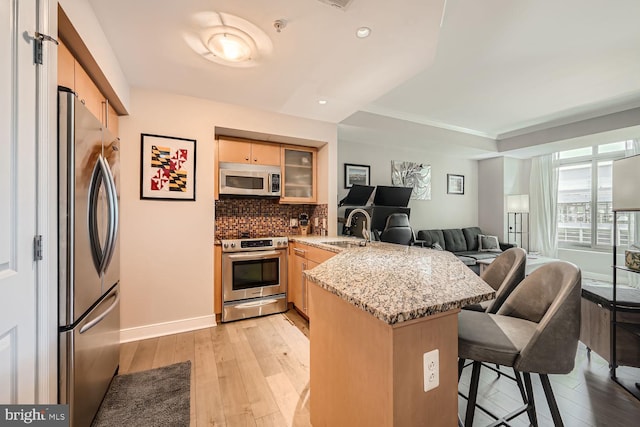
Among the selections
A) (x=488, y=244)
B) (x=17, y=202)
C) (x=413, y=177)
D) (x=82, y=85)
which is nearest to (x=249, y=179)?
(x=82, y=85)

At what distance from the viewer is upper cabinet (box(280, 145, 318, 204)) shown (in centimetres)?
344

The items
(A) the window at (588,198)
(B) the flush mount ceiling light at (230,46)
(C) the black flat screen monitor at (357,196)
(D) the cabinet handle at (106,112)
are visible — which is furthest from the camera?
(A) the window at (588,198)

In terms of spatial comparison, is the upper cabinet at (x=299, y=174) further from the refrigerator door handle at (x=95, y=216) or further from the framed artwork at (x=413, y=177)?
the refrigerator door handle at (x=95, y=216)

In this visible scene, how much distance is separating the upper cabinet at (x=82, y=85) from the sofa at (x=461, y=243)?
4.33 m

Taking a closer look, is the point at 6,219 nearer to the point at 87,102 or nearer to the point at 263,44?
the point at 87,102

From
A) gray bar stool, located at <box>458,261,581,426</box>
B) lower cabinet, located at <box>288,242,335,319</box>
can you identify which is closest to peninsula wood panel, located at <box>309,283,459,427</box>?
gray bar stool, located at <box>458,261,581,426</box>

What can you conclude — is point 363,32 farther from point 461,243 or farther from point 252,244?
point 461,243

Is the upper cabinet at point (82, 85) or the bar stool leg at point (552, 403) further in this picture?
the upper cabinet at point (82, 85)

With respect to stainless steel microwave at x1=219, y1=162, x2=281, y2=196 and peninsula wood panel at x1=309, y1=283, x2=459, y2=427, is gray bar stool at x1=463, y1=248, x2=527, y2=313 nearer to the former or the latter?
peninsula wood panel at x1=309, y1=283, x2=459, y2=427

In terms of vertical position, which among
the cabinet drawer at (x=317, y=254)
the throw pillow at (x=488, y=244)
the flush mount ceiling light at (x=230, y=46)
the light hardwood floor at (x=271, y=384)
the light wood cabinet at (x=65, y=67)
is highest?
the flush mount ceiling light at (x=230, y=46)

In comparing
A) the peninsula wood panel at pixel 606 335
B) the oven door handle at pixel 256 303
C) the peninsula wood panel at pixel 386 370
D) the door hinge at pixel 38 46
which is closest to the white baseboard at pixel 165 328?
the oven door handle at pixel 256 303

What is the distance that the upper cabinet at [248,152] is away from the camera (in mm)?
3051

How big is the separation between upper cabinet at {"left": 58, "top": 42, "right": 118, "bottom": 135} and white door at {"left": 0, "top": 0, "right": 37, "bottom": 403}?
1.56 feet

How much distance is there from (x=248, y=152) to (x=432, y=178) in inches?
152
